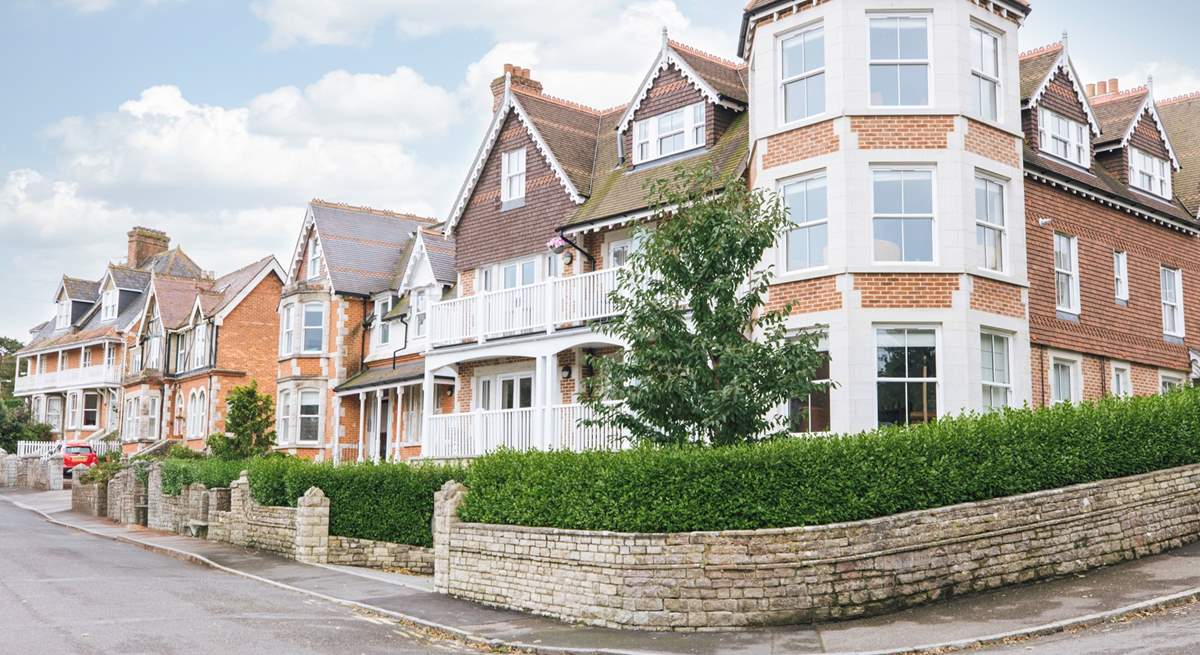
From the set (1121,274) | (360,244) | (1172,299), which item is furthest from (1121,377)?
(360,244)

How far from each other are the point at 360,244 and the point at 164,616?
27779mm

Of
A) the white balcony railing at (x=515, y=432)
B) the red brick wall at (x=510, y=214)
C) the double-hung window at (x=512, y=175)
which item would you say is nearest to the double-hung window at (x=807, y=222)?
the white balcony railing at (x=515, y=432)

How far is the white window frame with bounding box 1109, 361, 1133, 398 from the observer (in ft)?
73.9

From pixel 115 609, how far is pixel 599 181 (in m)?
14.6

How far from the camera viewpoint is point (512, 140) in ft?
91.7

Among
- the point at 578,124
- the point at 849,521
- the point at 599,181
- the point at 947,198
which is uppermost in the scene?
the point at 578,124

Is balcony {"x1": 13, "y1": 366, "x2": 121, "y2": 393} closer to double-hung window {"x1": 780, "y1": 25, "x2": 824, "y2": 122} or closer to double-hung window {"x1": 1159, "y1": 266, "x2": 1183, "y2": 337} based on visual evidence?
double-hung window {"x1": 780, "y1": 25, "x2": 824, "y2": 122}

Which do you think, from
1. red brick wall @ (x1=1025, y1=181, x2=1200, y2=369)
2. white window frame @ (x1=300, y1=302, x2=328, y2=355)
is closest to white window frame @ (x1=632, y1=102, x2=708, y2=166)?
red brick wall @ (x1=1025, y1=181, x2=1200, y2=369)

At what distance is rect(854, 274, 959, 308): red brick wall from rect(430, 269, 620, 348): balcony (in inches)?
209

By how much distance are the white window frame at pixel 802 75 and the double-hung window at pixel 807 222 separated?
3.88 feet

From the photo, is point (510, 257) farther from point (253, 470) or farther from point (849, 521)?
point (849, 521)

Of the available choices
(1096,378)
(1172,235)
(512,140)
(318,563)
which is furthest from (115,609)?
(1172,235)

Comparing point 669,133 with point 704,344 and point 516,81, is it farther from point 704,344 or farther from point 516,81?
point 704,344

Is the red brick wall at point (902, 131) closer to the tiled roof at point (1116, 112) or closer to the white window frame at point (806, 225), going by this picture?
the white window frame at point (806, 225)
